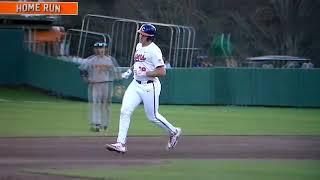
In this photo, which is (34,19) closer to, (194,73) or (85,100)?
(85,100)

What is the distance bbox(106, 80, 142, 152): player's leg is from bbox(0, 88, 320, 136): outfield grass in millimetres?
3949

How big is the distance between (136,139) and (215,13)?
3751cm

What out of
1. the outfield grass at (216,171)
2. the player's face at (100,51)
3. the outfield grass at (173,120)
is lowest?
the outfield grass at (173,120)

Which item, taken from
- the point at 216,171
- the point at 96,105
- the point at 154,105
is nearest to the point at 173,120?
the point at 96,105

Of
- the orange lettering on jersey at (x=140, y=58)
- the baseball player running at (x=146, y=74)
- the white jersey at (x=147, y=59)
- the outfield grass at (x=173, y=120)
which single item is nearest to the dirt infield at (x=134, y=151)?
the baseball player running at (x=146, y=74)

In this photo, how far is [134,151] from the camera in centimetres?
1305

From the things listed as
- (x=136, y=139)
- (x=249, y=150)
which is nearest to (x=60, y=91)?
(x=136, y=139)

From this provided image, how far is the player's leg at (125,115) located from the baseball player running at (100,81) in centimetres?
436

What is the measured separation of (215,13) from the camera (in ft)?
171

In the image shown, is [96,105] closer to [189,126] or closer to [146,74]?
[189,126]

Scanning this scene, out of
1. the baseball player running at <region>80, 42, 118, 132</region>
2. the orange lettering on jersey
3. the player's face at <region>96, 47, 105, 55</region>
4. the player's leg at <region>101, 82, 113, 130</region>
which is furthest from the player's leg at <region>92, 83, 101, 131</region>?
the orange lettering on jersey

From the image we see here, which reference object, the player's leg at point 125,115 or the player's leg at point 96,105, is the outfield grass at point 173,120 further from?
the player's leg at point 125,115

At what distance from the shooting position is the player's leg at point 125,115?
12.1 metres

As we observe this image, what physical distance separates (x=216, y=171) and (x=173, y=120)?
422 inches
